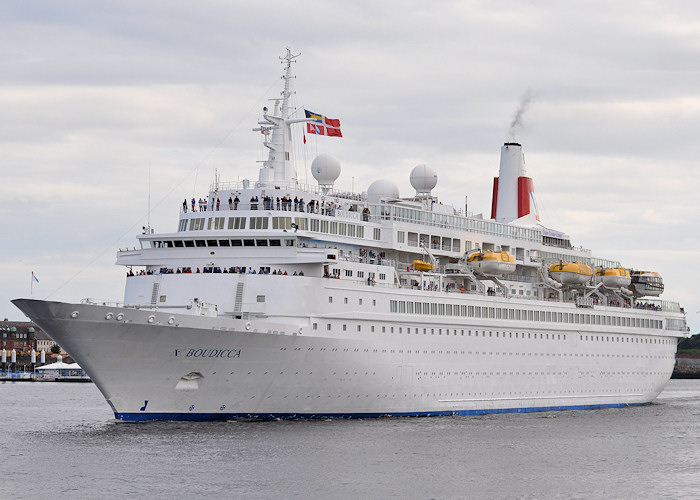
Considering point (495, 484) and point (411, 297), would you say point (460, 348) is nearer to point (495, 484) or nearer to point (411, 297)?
point (411, 297)

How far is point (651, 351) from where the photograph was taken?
66500 mm

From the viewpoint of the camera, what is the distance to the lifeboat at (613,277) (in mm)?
63031

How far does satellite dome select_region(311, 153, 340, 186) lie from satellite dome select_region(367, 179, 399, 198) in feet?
9.46

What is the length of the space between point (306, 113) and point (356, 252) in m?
7.06

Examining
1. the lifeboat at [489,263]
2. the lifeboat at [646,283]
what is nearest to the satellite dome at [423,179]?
the lifeboat at [489,263]

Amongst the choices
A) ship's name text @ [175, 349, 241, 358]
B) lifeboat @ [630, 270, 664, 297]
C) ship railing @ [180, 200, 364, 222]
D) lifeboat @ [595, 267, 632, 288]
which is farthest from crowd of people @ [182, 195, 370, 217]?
lifeboat @ [630, 270, 664, 297]

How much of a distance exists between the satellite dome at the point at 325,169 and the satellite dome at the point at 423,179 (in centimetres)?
562

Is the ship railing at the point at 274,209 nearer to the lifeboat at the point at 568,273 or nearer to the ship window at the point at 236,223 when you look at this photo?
the ship window at the point at 236,223

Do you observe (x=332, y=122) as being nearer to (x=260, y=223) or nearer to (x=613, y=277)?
(x=260, y=223)

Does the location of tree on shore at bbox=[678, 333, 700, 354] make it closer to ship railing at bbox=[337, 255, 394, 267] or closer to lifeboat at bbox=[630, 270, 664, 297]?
lifeboat at bbox=[630, 270, 664, 297]

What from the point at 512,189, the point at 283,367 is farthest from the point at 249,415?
the point at 512,189

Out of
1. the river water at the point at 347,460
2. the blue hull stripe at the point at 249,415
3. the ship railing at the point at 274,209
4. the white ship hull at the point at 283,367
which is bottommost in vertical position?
the river water at the point at 347,460

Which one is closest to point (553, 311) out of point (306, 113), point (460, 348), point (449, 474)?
point (460, 348)

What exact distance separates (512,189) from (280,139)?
2111 cm
